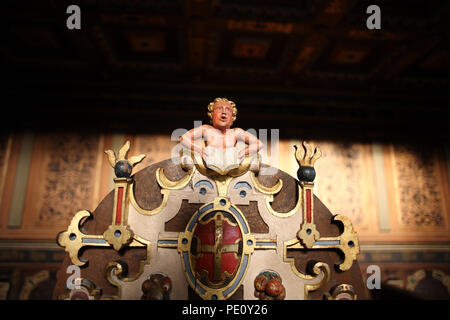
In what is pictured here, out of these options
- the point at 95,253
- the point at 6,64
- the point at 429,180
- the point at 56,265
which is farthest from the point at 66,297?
the point at 429,180

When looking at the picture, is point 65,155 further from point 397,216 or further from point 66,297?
point 397,216

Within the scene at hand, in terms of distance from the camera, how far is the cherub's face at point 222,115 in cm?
194

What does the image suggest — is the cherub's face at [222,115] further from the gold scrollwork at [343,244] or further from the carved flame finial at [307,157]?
the gold scrollwork at [343,244]

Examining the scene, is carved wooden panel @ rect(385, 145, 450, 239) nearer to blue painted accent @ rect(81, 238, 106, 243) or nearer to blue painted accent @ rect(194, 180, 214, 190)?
blue painted accent @ rect(194, 180, 214, 190)

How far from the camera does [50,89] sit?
5266 millimetres

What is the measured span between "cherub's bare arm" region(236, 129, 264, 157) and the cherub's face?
96mm

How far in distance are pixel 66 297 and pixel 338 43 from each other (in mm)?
4601

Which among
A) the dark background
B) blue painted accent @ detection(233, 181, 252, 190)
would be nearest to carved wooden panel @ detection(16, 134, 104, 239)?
the dark background

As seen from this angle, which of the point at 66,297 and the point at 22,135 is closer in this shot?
the point at 66,297

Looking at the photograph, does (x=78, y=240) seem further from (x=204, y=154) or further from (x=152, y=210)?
(x=204, y=154)

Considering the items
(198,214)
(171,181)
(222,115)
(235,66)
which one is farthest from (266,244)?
(235,66)

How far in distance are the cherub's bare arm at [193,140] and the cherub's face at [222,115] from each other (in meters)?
0.10

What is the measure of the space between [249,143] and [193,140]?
1.11 feet

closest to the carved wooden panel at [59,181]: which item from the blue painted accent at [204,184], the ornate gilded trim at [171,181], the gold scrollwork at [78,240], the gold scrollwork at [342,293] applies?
the gold scrollwork at [78,240]
